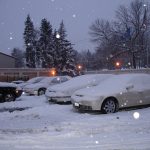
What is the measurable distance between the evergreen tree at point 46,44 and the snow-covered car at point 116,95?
5800 cm

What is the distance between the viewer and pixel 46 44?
74812 millimetres

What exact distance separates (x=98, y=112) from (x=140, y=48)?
54.8 metres

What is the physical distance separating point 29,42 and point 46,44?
24.0 ft

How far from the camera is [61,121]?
10953mm

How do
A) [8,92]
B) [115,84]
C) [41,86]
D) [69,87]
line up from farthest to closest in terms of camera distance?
1. [41,86]
2. [8,92]
3. [69,87]
4. [115,84]

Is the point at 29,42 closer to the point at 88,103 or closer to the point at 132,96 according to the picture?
the point at 132,96

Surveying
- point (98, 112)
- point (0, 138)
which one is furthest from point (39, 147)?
point (98, 112)

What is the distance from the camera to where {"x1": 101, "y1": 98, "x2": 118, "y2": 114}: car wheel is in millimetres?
12625

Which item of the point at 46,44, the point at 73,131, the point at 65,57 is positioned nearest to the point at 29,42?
the point at 46,44

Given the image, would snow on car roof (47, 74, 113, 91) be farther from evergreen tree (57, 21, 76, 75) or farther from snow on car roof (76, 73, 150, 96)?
evergreen tree (57, 21, 76, 75)

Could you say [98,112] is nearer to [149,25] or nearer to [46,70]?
[46,70]

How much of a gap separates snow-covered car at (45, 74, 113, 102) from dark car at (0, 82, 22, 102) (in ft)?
9.59

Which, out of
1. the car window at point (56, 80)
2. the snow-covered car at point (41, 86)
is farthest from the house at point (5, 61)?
the car window at point (56, 80)

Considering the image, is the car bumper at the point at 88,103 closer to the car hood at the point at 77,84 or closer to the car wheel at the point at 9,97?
the car hood at the point at 77,84
